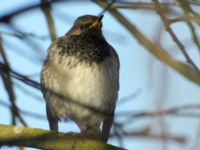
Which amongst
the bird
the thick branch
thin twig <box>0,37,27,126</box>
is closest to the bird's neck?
the bird

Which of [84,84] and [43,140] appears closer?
[43,140]

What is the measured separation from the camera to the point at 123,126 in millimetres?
3443

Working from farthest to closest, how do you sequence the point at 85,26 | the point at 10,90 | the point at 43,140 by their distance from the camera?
the point at 85,26 < the point at 10,90 < the point at 43,140

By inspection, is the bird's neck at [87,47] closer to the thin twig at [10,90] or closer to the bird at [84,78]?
the bird at [84,78]

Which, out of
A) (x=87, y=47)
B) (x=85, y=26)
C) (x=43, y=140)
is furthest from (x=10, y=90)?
(x=85, y=26)

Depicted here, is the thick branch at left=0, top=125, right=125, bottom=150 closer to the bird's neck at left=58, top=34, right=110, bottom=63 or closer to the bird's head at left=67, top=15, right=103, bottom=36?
the bird's neck at left=58, top=34, right=110, bottom=63

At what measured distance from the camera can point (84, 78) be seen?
498 cm

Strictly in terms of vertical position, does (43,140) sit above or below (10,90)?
below

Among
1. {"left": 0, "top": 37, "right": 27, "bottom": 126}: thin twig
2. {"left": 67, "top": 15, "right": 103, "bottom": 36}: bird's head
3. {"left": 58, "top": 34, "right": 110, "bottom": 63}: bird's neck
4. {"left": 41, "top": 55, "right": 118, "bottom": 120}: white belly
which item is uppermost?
{"left": 67, "top": 15, "right": 103, "bottom": 36}: bird's head

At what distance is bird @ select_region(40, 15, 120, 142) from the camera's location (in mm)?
4996

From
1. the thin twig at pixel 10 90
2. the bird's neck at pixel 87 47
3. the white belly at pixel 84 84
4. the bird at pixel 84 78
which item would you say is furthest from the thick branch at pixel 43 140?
the bird's neck at pixel 87 47

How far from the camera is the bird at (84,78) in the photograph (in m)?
5.00

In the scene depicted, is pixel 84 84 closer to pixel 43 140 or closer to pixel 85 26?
pixel 85 26

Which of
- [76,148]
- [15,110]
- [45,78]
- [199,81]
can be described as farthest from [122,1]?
[45,78]
